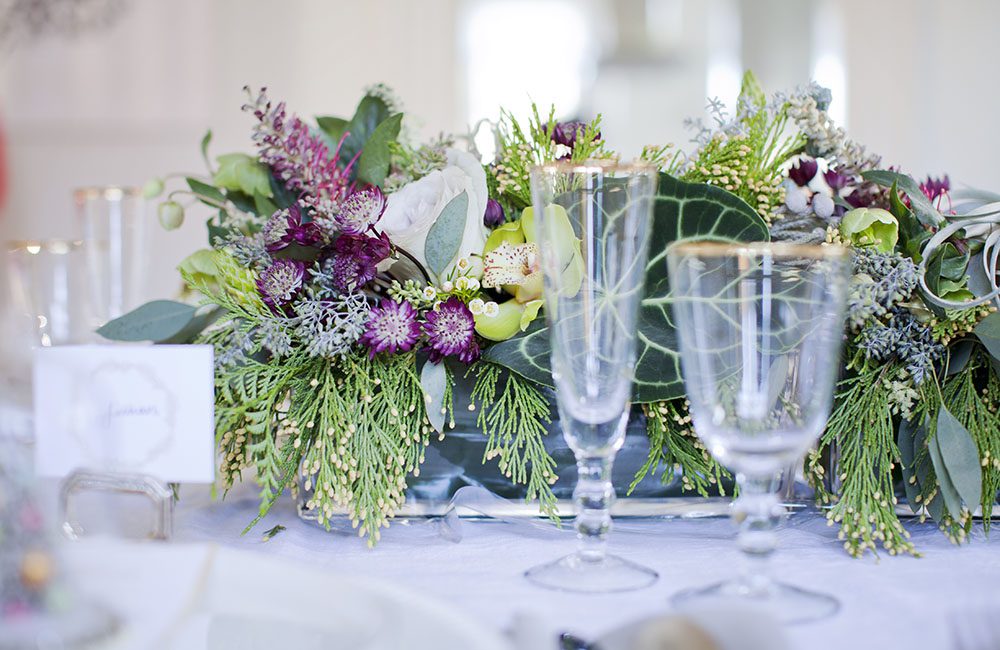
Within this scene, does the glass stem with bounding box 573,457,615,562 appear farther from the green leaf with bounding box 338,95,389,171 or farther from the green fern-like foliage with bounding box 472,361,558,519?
the green leaf with bounding box 338,95,389,171

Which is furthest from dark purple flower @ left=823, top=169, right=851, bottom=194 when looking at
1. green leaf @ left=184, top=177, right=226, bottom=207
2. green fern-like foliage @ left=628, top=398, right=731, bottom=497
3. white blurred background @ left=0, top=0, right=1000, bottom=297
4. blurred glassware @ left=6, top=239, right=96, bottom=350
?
white blurred background @ left=0, top=0, right=1000, bottom=297

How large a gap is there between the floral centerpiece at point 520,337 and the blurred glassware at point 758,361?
16 centimetres

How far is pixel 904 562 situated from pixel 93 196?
3.14 feet

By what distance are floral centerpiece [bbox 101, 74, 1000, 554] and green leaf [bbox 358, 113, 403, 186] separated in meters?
0.07

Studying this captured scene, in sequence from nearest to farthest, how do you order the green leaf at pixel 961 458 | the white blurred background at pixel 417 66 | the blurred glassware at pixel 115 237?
A: the green leaf at pixel 961 458, the blurred glassware at pixel 115 237, the white blurred background at pixel 417 66

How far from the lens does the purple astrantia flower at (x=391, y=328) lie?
2.39ft

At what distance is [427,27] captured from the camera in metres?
3.17

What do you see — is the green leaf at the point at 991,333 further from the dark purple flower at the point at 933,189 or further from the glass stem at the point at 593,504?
the glass stem at the point at 593,504

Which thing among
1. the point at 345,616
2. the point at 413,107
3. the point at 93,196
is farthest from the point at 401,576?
the point at 413,107

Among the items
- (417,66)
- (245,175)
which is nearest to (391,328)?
(245,175)

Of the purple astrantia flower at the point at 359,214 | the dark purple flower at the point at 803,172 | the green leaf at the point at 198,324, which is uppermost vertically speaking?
the dark purple flower at the point at 803,172

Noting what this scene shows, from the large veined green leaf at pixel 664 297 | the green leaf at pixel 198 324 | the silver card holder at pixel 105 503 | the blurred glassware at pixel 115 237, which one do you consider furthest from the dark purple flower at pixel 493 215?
the blurred glassware at pixel 115 237

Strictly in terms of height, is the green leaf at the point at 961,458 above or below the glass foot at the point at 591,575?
above

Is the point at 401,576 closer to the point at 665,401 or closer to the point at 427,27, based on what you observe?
the point at 665,401
